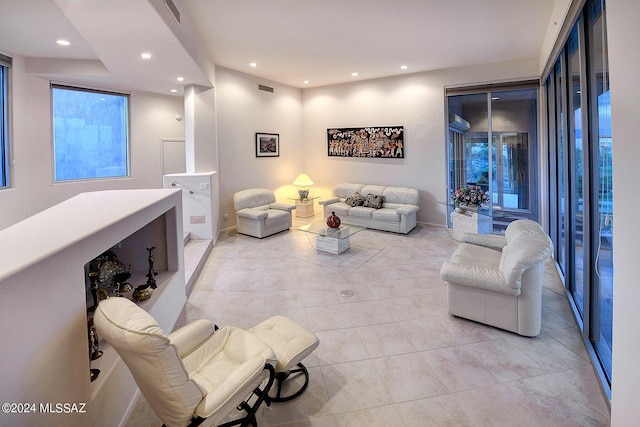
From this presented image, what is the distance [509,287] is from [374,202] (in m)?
4.30

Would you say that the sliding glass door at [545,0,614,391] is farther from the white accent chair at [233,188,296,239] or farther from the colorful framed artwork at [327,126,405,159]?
the white accent chair at [233,188,296,239]

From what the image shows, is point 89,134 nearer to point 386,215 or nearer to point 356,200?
point 356,200

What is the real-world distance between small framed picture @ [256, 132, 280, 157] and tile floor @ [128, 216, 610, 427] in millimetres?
3267

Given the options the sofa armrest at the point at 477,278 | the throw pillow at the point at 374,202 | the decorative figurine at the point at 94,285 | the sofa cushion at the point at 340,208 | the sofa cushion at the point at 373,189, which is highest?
the sofa cushion at the point at 373,189

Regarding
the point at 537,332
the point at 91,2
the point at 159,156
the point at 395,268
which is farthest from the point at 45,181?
the point at 537,332

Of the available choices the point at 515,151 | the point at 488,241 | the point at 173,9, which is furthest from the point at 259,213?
the point at 515,151

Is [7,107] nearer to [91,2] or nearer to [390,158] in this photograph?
[91,2]


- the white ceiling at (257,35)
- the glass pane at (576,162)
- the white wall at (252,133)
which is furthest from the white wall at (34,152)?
the glass pane at (576,162)

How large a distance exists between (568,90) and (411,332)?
2.96 metres

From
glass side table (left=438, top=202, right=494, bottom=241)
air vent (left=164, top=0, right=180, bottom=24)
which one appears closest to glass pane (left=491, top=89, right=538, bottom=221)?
glass side table (left=438, top=202, right=494, bottom=241)

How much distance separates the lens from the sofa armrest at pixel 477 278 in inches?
108

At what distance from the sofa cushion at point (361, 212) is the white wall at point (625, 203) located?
5041 millimetres

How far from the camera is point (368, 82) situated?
293 inches

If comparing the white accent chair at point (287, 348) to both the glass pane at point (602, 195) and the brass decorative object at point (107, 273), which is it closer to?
the brass decorative object at point (107, 273)
